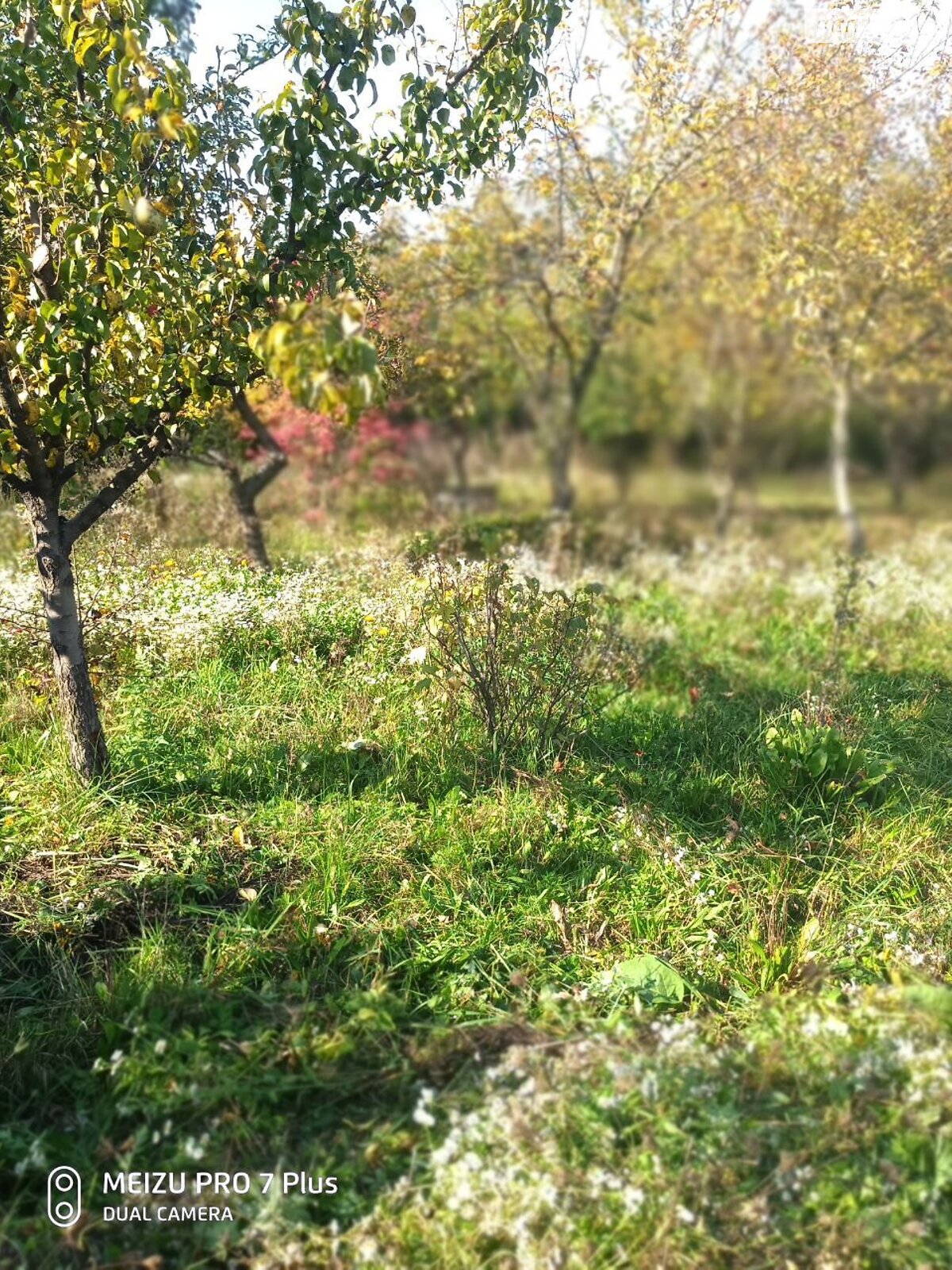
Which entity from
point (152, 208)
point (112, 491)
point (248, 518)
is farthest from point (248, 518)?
point (152, 208)

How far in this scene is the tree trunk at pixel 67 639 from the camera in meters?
4.30

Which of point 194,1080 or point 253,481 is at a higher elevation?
point 253,481

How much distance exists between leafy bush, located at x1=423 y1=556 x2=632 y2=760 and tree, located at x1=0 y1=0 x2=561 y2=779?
164cm

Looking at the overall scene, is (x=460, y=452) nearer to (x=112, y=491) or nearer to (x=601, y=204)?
(x=601, y=204)

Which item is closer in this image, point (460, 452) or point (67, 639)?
point (67, 639)

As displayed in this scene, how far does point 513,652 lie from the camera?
16.0ft

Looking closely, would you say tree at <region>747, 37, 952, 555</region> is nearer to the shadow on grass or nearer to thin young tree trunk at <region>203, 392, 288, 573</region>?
thin young tree trunk at <region>203, 392, 288, 573</region>

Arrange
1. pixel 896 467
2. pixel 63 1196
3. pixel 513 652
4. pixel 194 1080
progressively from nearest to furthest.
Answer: pixel 63 1196, pixel 194 1080, pixel 513 652, pixel 896 467

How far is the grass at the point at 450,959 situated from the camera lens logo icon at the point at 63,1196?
0.04 meters

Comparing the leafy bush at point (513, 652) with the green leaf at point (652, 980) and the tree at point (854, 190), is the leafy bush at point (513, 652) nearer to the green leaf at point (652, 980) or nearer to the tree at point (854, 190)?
the green leaf at point (652, 980)

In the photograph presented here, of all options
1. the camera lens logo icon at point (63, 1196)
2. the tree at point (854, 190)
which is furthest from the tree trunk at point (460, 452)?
the camera lens logo icon at point (63, 1196)

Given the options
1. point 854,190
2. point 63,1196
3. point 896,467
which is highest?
point 854,190

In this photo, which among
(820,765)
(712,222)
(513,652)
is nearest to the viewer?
(820,765)

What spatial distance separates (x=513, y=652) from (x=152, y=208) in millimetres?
2709
